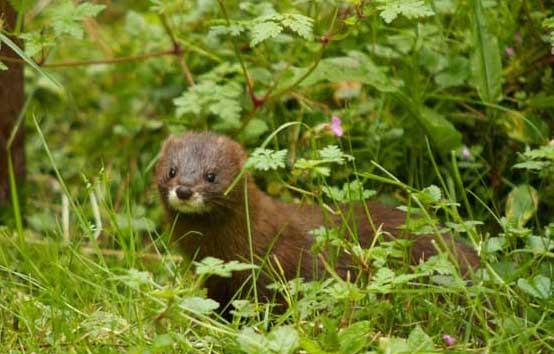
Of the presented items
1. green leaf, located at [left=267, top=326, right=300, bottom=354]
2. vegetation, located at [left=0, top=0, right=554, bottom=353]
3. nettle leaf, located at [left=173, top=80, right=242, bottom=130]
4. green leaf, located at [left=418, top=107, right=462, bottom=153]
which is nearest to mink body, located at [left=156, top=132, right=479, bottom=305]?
vegetation, located at [left=0, top=0, right=554, bottom=353]

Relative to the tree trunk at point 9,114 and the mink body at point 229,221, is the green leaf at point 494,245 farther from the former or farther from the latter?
the tree trunk at point 9,114

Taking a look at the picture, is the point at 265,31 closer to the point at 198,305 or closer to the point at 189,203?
the point at 189,203

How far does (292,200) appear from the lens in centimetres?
591

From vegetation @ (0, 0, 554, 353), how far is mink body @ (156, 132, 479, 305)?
0.16 meters

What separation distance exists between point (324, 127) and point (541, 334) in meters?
1.31

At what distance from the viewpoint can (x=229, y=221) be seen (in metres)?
5.09

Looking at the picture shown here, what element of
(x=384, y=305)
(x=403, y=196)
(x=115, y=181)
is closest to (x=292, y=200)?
(x=403, y=196)

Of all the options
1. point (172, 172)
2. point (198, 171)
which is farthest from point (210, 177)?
point (172, 172)

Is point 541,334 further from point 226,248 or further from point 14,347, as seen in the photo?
point 14,347

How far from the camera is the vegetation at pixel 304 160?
3.98 meters

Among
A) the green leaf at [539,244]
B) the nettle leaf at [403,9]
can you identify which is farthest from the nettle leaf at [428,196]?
the nettle leaf at [403,9]

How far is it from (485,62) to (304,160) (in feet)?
5.26

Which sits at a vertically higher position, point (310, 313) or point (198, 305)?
point (198, 305)

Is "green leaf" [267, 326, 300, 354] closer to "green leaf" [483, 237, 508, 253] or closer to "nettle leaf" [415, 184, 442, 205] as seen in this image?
"nettle leaf" [415, 184, 442, 205]
